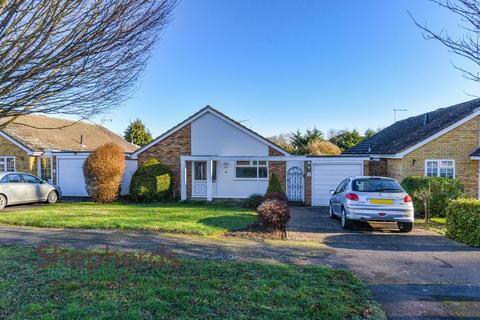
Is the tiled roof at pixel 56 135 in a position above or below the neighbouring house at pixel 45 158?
above

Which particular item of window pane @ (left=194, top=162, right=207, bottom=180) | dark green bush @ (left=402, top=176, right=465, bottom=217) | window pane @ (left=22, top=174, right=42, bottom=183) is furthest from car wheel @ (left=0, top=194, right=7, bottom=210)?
dark green bush @ (left=402, top=176, right=465, bottom=217)

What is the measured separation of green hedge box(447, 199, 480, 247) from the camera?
8211 millimetres

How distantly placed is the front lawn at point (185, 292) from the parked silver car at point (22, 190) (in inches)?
411

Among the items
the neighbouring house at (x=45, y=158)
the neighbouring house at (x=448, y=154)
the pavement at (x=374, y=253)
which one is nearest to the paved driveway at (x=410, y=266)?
the pavement at (x=374, y=253)

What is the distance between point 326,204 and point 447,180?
561cm

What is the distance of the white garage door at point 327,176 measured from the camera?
16.9 m

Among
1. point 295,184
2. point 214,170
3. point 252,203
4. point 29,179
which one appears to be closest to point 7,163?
point 29,179

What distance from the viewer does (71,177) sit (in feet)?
66.2

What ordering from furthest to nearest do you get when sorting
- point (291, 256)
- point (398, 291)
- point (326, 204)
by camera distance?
point (326, 204)
point (291, 256)
point (398, 291)

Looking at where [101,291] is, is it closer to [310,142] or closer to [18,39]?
[18,39]

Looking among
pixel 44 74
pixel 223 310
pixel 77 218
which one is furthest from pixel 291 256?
pixel 77 218

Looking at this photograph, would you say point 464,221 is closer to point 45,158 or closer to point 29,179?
point 29,179

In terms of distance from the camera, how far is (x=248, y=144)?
19016 millimetres

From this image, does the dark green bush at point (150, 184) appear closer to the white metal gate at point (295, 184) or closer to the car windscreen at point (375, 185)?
the white metal gate at point (295, 184)
